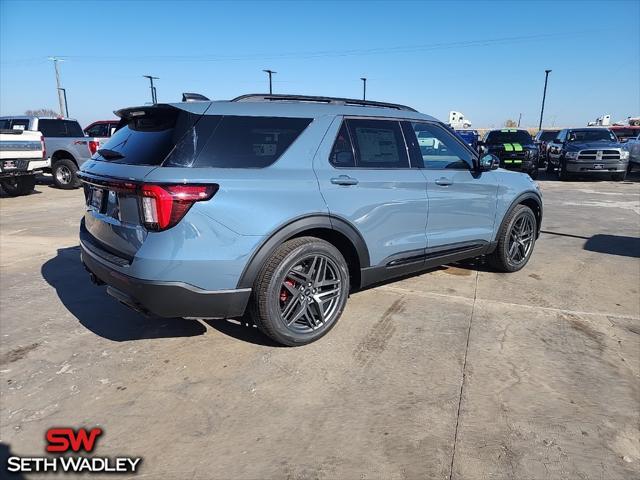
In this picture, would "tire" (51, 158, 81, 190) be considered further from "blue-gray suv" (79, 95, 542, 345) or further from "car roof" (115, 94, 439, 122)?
"car roof" (115, 94, 439, 122)

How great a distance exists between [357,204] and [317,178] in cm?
41

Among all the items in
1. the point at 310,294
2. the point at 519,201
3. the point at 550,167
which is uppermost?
the point at 519,201

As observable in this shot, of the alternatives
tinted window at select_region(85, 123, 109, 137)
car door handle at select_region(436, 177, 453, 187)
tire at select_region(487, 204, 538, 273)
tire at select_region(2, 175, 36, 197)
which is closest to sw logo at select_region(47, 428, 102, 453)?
car door handle at select_region(436, 177, 453, 187)

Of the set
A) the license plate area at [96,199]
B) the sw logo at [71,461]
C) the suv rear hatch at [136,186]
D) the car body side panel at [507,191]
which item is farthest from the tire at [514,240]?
the sw logo at [71,461]

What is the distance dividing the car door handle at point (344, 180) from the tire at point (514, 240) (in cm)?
224

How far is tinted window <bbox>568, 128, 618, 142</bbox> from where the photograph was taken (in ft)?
50.5

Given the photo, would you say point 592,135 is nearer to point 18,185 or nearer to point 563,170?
point 563,170

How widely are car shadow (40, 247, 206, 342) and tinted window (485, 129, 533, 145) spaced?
15.2m

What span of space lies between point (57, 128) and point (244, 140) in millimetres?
12173

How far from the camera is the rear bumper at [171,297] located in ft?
8.88

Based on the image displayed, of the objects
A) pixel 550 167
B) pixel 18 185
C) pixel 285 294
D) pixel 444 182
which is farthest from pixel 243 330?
pixel 550 167

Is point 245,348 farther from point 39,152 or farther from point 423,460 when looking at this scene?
point 39,152

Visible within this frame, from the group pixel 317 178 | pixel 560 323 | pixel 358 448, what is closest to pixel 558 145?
pixel 560 323

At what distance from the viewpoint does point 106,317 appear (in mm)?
3793
